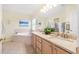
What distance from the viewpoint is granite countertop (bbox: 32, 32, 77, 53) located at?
1803mm

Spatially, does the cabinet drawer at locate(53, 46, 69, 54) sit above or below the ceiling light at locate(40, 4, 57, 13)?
below

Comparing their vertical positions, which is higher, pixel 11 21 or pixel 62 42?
pixel 11 21

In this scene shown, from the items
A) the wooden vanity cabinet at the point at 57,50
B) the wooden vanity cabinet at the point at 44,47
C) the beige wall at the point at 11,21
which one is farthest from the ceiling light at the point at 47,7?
the wooden vanity cabinet at the point at 57,50

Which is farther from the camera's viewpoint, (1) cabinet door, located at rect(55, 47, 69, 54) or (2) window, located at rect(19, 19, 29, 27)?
(2) window, located at rect(19, 19, 29, 27)

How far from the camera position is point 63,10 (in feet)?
6.34

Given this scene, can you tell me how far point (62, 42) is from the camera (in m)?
1.93

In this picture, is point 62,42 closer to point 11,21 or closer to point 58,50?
point 58,50

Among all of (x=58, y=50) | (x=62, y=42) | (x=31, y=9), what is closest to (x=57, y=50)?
(x=58, y=50)

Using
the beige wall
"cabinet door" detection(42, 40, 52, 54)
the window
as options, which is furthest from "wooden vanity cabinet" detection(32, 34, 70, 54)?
the beige wall

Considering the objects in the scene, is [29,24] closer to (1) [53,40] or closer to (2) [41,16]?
(2) [41,16]

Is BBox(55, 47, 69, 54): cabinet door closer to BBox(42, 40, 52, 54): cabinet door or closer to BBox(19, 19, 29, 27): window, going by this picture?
BBox(42, 40, 52, 54): cabinet door

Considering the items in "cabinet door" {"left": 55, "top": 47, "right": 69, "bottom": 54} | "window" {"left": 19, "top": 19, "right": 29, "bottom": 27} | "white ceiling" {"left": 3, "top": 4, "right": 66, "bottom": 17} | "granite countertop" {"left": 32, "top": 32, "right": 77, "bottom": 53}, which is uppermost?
"white ceiling" {"left": 3, "top": 4, "right": 66, "bottom": 17}

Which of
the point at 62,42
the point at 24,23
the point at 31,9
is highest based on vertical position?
the point at 31,9

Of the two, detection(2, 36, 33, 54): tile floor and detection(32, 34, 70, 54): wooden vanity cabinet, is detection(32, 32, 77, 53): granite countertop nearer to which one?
detection(32, 34, 70, 54): wooden vanity cabinet
